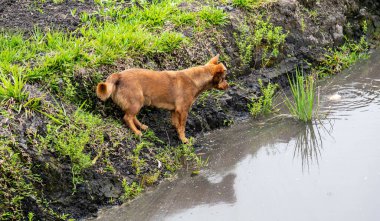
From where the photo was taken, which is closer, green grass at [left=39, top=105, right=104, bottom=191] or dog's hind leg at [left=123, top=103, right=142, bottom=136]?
green grass at [left=39, top=105, right=104, bottom=191]

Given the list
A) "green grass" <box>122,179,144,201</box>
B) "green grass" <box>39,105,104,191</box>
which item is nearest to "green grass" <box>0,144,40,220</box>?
"green grass" <box>39,105,104,191</box>

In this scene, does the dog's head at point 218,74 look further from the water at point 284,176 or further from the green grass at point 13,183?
the green grass at point 13,183

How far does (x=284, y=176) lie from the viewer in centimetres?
563

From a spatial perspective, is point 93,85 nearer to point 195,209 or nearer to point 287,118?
point 195,209

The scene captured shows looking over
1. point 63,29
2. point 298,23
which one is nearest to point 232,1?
point 298,23

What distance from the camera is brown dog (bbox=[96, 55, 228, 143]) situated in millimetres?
6004

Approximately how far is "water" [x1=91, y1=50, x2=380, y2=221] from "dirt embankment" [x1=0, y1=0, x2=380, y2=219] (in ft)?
1.02

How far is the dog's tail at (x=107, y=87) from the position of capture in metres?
5.84

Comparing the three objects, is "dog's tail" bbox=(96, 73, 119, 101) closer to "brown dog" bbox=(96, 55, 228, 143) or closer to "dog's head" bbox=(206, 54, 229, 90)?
"brown dog" bbox=(96, 55, 228, 143)

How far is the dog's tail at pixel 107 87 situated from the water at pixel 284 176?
113cm

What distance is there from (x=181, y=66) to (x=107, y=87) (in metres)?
1.57

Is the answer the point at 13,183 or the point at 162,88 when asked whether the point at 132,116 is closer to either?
the point at 162,88

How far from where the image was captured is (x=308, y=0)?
9445mm

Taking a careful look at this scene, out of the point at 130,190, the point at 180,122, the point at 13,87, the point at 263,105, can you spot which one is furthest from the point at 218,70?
the point at 13,87
